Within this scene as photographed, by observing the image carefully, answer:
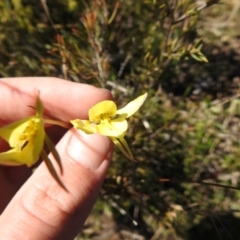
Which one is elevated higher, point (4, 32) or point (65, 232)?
point (4, 32)

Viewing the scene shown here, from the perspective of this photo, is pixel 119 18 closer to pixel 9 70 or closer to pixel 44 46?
pixel 44 46

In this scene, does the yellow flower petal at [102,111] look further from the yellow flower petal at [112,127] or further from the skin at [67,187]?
the skin at [67,187]

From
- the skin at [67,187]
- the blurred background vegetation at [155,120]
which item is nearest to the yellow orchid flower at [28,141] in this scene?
the skin at [67,187]

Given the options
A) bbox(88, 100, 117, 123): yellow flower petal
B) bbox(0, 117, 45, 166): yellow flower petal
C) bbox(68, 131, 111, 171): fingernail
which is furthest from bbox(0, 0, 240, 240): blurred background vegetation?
bbox(0, 117, 45, 166): yellow flower petal

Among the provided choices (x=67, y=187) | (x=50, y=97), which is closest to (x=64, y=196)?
(x=67, y=187)

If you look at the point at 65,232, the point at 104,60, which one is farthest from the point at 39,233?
the point at 104,60

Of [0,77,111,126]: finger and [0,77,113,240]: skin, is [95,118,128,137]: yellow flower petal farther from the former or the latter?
[0,77,111,126]: finger
